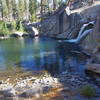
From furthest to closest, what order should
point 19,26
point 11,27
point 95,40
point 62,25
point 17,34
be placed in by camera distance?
1. point 11,27
2. point 19,26
3. point 17,34
4. point 62,25
5. point 95,40

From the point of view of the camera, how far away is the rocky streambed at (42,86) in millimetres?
17875

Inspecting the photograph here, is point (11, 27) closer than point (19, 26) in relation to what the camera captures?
No

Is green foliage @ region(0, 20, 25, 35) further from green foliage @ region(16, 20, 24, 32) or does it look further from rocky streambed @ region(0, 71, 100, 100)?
rocky streambed @ region(0, 71, 100, 100)

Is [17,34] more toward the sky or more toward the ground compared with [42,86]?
more toward the sky

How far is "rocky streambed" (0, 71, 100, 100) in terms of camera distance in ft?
58.6

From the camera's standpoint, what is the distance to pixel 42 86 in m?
21.1

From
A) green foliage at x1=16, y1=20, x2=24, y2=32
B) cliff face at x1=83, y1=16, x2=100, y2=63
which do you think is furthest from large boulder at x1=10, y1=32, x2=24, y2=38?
cliff face at x1=83, y1=16, x2=100, y2=63

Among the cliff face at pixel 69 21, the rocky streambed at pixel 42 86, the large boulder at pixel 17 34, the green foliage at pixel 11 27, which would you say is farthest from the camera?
the green foliage at pixel 11 27

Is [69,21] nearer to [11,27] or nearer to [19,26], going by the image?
[19,26]

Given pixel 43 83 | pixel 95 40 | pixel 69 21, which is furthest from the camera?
pixel 69 21

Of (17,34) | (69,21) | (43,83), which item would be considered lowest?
(43,83)

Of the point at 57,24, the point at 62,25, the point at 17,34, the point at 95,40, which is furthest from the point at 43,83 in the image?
the point at 17,34

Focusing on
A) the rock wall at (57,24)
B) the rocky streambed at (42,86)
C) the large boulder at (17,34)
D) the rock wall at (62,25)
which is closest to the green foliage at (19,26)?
the large boulder at (17,34)

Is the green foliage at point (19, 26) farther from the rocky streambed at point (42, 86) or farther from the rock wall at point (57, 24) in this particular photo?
the rocky streambed at point (42, 86)
